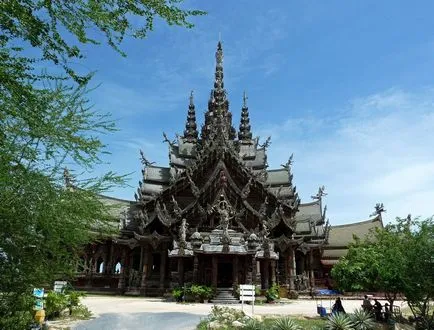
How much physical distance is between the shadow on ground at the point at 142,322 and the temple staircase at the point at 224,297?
7.32 metres

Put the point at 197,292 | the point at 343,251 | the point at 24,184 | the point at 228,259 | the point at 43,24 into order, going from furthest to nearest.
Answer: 1. the point at 343,251
2. the point at 228,259
3. the point at 197,292
4. the point at 24,184
5. the point at 43,24

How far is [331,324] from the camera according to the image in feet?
41.9

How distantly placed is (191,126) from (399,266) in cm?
3711

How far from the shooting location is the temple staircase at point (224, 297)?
23641mm

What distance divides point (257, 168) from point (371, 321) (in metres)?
27.7

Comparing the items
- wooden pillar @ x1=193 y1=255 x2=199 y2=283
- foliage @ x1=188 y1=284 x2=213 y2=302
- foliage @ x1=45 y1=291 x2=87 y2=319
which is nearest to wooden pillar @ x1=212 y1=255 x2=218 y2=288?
foliage @ x1=188 y1=284 x2=213 y2=302

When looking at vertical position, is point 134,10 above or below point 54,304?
above

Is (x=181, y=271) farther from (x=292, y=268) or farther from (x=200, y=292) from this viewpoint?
(x=292, y=268)

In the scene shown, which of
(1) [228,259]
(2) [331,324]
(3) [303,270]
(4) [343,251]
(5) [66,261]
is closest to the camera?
(5) [66,261]

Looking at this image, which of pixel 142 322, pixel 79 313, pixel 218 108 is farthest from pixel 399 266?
pixel 218 108

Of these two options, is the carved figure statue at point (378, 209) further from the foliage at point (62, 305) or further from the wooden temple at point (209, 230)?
the foliage at point (62, 305)

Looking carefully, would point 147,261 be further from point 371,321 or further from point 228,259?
point 371,321

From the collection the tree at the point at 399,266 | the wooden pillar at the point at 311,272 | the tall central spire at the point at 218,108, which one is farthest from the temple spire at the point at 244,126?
the tree at the point at 399,266

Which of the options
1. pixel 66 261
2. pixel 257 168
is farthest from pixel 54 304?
pixel 257 168
